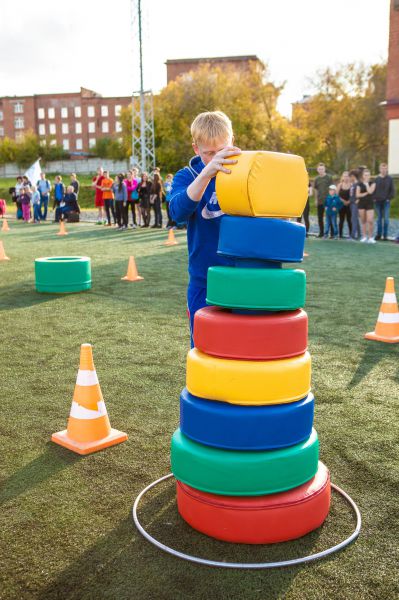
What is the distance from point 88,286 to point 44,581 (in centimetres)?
835

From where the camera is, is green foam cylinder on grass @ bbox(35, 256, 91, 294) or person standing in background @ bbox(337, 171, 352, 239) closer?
green foam cylinder on grass @ bbox(35, 256, 91, 294)

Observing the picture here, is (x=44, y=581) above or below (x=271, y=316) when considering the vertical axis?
below

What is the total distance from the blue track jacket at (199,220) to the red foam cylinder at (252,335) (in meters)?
0.57

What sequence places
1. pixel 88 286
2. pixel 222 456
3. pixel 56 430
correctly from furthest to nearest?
pixel 88 286, pixel 56 430, pixel 222 456

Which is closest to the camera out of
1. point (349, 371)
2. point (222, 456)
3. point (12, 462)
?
point (222, 456)

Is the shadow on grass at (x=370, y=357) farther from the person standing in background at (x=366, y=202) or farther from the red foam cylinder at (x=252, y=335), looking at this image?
the person standing in background at (x=366, y=202)

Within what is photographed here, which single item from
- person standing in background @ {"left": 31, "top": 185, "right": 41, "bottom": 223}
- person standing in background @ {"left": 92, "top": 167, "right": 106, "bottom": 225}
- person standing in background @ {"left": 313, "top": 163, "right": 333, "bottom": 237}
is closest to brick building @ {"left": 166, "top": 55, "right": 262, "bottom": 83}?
person standing in background @ {"left": 31, "top": 185, "right": 41, "bottom": 223}

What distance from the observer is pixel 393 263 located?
13.9 meters

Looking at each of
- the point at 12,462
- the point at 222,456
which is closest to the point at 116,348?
the point at 12,462

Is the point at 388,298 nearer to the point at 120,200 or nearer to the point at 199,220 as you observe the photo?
the point at 199,220

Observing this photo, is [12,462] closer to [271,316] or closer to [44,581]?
[44,581]

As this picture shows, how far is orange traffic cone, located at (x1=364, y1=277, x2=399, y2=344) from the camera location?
23.7ft

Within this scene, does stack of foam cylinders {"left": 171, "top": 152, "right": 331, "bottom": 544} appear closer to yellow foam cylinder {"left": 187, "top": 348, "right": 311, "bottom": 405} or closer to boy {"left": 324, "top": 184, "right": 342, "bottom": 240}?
yellow foam cylinder {"left": 187, "top": 348, "right": 311, "bottom": 405}

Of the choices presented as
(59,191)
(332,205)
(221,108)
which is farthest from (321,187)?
(221,108)
